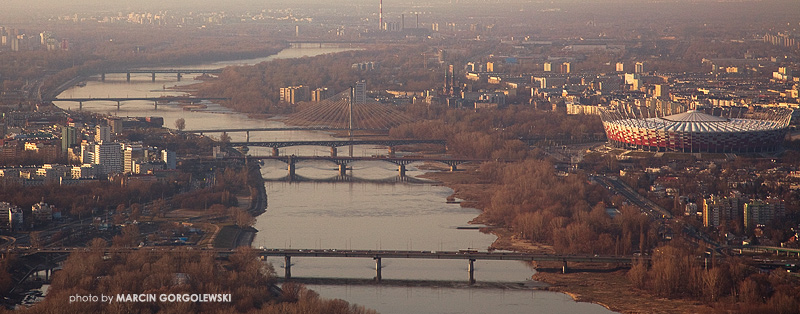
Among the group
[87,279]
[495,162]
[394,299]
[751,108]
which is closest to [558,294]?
[394,299]

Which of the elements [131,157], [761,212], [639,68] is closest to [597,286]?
[761,212]

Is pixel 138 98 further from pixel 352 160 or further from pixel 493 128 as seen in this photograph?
pixel 352 160

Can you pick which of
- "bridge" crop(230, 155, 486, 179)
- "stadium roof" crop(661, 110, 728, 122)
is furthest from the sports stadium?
"bridge" crop(230, 155, 486, 179)

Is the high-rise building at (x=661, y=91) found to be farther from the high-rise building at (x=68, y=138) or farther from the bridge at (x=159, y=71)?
the bridge at (x=159, y=71)

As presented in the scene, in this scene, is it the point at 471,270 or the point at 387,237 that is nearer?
the point at 471,270

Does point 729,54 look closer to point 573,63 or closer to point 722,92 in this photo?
point 573,63

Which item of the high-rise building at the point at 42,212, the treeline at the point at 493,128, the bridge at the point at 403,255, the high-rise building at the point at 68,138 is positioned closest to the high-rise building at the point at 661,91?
the treeline at the point at 493,128
